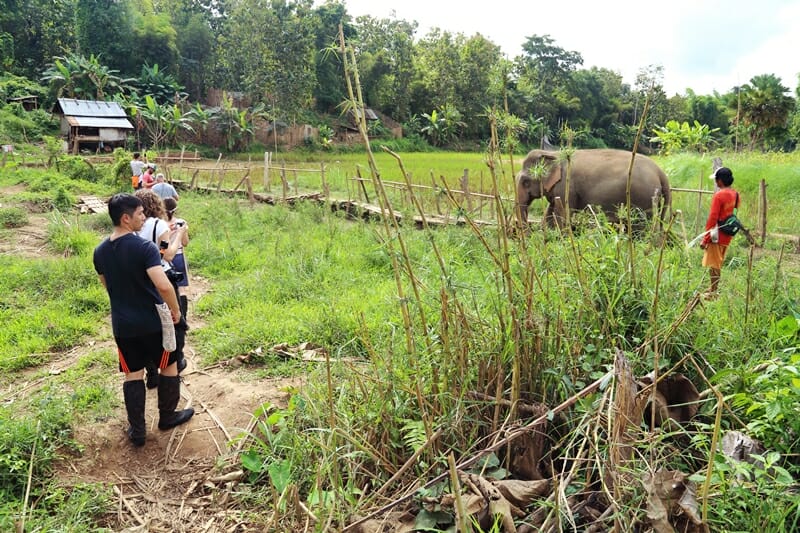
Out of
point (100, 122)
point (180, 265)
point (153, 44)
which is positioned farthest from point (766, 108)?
point (153, 44)

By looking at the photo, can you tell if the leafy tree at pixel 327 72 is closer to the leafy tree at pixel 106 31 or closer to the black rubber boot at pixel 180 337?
the leafy tree at pixel 106 31

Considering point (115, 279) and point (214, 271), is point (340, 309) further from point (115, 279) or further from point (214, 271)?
point (214, 271)

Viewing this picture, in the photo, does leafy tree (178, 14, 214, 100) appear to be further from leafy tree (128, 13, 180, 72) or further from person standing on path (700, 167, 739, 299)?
person standing on path (700, 167, 739, 299)

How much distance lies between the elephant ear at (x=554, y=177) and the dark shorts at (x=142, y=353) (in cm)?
665

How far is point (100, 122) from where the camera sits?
26.4 m

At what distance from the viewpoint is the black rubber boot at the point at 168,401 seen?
12.0 ft

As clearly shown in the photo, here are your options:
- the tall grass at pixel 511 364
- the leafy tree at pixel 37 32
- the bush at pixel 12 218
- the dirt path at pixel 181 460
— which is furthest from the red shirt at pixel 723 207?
the leafy tree at pixel 37 32

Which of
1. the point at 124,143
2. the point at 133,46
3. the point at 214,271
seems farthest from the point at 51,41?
the point at 214,271

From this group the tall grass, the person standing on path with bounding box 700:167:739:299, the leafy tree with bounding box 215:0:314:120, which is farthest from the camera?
the leafy tree with bounding box 215:0:314:120

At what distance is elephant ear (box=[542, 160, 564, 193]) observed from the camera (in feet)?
28.6

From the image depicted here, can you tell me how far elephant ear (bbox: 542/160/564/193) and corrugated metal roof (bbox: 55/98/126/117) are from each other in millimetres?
24924

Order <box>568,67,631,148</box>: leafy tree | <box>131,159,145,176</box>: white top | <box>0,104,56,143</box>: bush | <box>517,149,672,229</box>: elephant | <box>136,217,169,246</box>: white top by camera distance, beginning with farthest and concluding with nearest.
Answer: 1. <box>568,67,631,148</box>: leafy tree
2. <box>0,104,56,143</box>: bush
3. <box>131,159,145,176</box>: white top
4. <box>517,149,672,229</box>: elephant
5. <box>136,217,169,246</box>: white top

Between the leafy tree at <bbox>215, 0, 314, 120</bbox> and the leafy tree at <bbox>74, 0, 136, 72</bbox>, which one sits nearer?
the leafy tree at <bbox>215, 0, 314, 120</bbox>

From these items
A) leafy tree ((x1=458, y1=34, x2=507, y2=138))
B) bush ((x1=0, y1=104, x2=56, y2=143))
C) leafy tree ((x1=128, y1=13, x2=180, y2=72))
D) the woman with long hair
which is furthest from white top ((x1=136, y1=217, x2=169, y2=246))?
leafy tree ((x1=128, y1=13, x2=180, y2=72))
